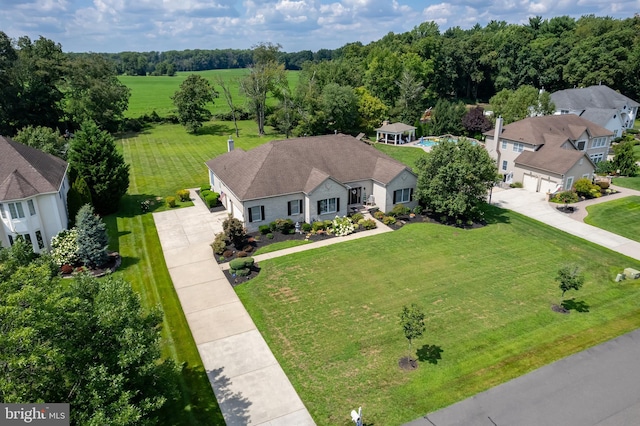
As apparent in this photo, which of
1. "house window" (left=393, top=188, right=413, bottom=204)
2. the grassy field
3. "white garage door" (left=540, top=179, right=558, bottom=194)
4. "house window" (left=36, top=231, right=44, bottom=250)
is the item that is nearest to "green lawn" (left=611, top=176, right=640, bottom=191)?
"white garage door" (left=540, top=179, right=558, bottom=194)

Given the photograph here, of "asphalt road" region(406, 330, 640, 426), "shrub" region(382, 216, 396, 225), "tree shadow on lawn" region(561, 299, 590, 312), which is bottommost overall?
"asphalt road" region(406, 330, 640, 426)

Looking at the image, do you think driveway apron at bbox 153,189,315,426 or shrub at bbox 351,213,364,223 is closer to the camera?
driveway apron at bbox 153,189,315,426

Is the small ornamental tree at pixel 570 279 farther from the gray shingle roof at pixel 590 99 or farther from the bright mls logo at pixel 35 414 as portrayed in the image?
the gray shingle roof at pixel 590 99

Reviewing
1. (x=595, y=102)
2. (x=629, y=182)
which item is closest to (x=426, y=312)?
(x=629, y=182)

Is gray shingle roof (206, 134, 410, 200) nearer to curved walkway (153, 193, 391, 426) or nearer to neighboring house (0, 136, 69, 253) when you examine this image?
curved walkway (153, 193, 391, 426)

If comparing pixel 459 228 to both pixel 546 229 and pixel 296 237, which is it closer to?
pixel 546 229

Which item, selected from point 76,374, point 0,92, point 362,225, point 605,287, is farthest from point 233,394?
point 0,92
